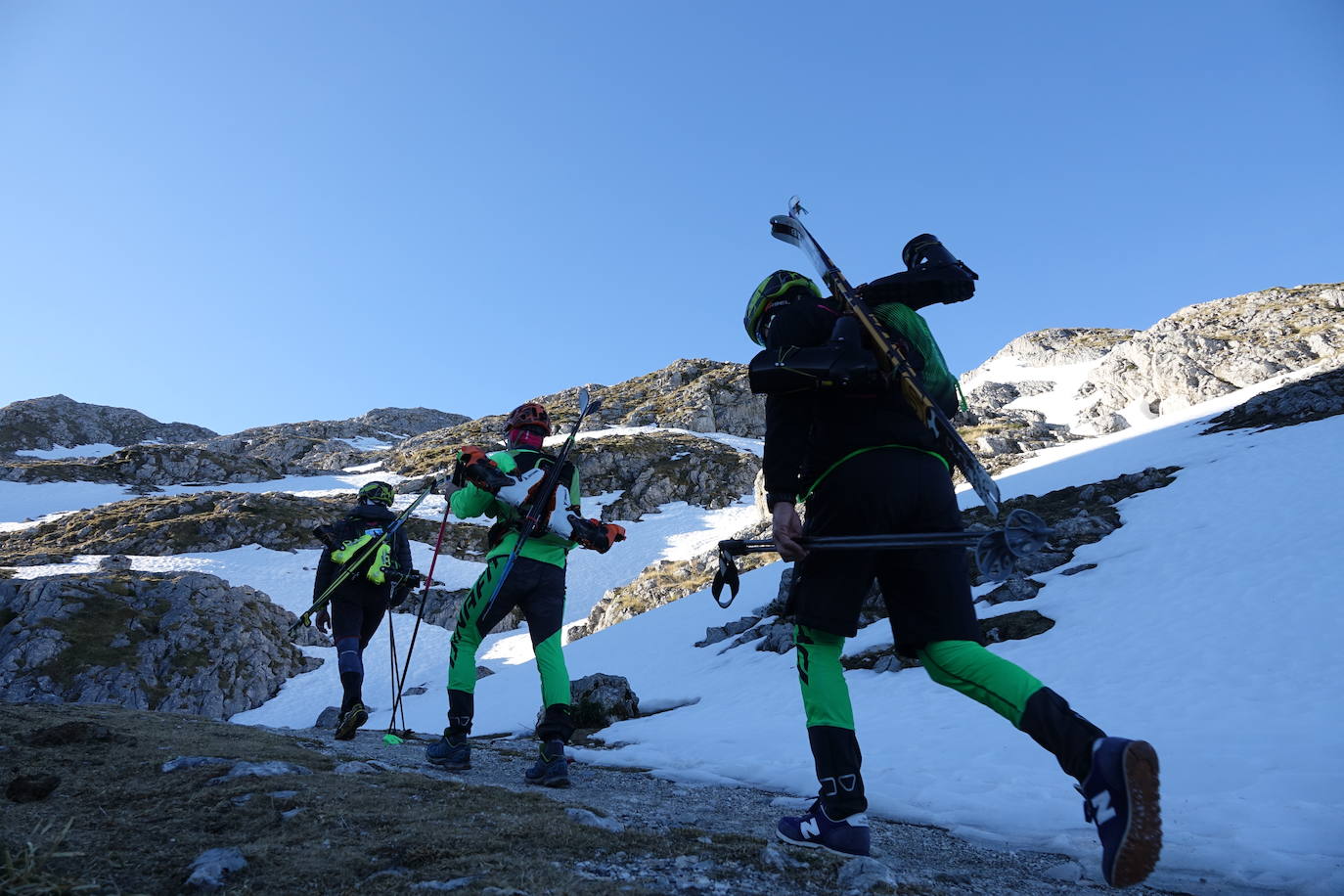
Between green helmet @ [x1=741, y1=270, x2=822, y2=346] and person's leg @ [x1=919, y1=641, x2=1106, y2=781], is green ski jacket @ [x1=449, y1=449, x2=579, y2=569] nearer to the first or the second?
green helmet @ [x1=741, y1=270, x2=822, y2=346]

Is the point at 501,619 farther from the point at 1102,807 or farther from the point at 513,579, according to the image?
the point at 1102,807

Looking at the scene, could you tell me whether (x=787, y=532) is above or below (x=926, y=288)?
below

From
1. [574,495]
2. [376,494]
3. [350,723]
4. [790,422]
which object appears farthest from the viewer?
[376,494]

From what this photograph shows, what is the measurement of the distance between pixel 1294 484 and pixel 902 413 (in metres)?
17.0

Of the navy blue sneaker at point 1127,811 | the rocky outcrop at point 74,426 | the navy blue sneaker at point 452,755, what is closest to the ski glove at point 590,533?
the navy blue sneaker at point 452,755

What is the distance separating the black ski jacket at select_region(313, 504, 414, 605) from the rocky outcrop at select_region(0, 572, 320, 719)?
777 inches

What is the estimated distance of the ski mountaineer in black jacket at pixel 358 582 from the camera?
8.28 meters

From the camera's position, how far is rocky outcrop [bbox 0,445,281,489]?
2970 inches

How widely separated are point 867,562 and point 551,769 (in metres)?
3.11

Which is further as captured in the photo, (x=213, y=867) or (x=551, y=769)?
(x=551, y=769)

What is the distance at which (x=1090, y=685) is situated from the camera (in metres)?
7.36

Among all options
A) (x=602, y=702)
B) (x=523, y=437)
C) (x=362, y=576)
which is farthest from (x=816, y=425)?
(x=602, y=702)

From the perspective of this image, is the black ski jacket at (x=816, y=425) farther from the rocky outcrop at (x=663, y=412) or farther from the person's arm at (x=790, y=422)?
the rocky outcrop at (x=663, y=412)

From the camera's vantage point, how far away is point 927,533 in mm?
3107
